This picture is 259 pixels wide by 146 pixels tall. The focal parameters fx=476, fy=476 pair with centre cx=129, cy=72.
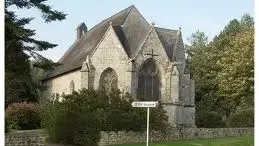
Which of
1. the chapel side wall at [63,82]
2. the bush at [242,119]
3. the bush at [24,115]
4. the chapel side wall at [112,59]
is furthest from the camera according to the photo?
the chapel side wall at [63,82]

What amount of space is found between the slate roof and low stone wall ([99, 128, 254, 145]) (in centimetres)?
741

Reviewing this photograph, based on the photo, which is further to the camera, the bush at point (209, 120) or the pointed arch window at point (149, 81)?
the bush at point (209, 120)

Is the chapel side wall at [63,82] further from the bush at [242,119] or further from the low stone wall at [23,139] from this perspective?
the low stone wall at [23,139]

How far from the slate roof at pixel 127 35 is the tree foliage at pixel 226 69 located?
590 cm

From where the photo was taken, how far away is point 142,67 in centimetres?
2938

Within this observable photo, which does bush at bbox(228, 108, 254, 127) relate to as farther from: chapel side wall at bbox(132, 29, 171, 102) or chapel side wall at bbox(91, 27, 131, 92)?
chapel side wall at bbox(91, 27, 131, 92)

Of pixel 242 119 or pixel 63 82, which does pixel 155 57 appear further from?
pixel 63 82

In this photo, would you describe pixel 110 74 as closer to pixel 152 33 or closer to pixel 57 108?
pixel 152 33

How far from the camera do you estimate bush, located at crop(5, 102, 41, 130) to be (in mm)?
20850

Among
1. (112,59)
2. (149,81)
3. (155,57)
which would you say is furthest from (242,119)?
(112,59)

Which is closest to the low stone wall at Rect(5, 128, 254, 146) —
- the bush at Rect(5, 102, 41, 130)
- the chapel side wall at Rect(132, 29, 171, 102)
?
the bush at Rect(5, 102, 41, 130)

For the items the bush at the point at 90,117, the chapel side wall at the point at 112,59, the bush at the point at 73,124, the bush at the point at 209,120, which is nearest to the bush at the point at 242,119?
the bush at the point at 209,120

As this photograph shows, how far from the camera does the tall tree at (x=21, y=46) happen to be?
12066mm
